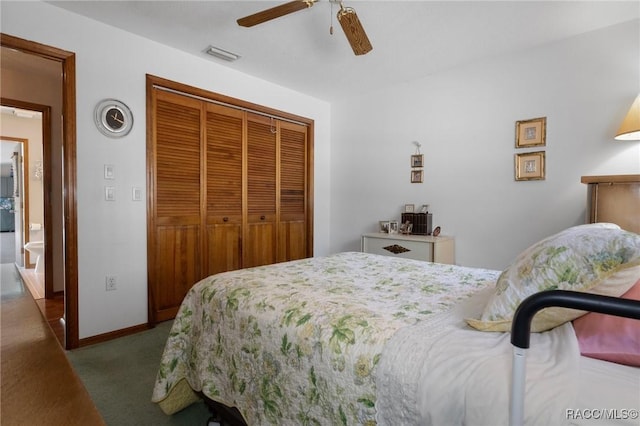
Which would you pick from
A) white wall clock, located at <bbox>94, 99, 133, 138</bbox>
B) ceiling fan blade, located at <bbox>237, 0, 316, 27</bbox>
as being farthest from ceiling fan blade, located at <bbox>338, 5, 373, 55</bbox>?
white wall clock, located at <bbox>94, 99, 133, 138</bbox>

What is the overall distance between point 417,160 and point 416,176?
0.18 metres

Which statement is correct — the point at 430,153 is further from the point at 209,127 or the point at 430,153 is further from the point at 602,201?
the point at 209,127

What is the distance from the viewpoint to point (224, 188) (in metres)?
3.37

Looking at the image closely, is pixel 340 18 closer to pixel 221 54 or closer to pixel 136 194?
pixel 221 54

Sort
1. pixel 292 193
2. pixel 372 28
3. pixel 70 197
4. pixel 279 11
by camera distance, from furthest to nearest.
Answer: pixel 292 193 → pixel 372 28 → pixel 70 197 → pixel 279 11

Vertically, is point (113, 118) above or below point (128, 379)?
above

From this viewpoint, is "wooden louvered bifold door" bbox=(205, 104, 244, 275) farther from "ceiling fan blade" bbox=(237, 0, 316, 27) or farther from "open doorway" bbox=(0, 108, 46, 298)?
"open doorway" bbox=(0, 108, 46, 298)

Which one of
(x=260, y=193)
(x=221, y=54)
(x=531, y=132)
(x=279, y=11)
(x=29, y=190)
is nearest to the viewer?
(x=279, y=11)

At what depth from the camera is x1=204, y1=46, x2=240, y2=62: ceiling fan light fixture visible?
2.87 meters

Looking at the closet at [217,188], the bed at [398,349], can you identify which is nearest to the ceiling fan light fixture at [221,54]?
the closet at [217,188]

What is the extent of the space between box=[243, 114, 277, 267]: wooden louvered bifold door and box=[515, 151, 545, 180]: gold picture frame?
2.54 metres

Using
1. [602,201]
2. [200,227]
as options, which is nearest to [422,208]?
[602,201]

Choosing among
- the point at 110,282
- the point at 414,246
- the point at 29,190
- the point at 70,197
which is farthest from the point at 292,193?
the point at 29,190

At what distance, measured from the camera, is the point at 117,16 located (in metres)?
2.40
